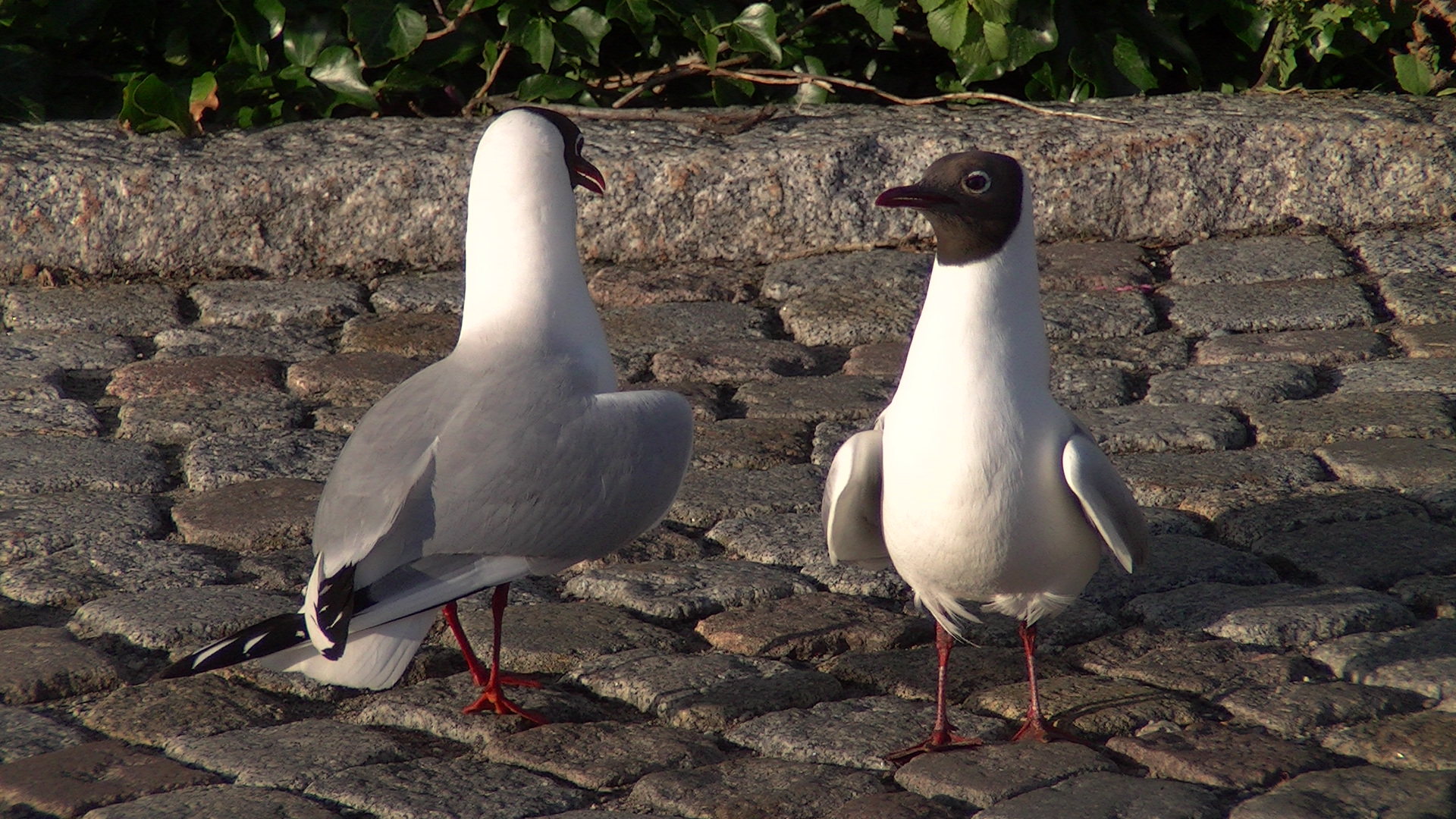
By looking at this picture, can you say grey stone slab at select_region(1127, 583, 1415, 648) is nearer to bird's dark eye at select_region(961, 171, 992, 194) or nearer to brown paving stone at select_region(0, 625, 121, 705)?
bird's dark eye at select_region(961, 171, 992, 194)

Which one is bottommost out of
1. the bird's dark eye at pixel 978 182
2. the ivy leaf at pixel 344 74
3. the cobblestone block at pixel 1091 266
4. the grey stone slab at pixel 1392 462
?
the grey stone slab at pixel 1392 462

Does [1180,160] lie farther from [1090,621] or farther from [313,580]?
[313,580]

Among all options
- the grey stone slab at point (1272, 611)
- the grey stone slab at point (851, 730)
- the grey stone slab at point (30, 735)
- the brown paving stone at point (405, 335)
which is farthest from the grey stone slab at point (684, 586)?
the brown paving stone at point (405, 335)

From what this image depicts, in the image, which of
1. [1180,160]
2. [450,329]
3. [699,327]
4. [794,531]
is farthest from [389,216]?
[1180,160]

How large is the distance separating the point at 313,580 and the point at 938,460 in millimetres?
1058

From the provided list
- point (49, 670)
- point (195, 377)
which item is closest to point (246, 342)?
point (195, 377)

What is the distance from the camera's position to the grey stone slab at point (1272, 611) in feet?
9.43

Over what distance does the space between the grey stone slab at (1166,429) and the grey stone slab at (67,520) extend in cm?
223

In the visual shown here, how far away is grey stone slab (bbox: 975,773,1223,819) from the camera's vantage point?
227cm

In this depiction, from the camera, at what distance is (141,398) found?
Answer: 3973mm

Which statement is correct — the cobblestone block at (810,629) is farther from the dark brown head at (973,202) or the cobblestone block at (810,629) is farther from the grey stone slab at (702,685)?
the dark brown head at (973,202)

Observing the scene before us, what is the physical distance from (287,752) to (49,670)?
1.80 ft

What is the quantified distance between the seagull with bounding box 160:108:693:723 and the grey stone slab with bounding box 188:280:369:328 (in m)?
1.58

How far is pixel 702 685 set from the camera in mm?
2752
